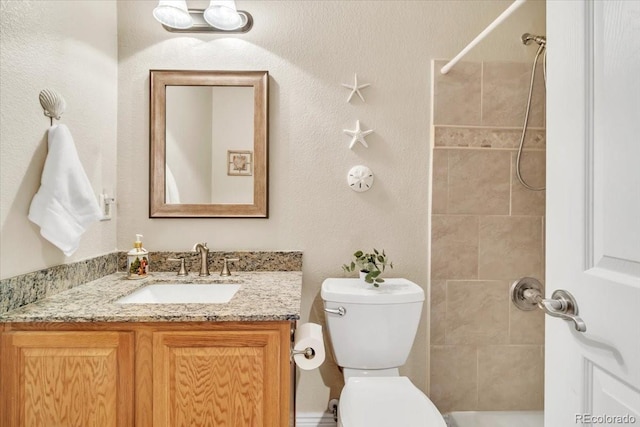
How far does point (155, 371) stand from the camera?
116cm

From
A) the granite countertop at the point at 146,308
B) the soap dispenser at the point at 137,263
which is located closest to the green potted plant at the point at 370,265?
the granite countertop at the point at 146,308

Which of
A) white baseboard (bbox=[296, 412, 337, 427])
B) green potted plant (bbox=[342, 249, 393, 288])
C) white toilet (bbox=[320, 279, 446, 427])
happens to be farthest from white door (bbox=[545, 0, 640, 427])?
white baseboard (bbox=[296, 412, 337, 427])

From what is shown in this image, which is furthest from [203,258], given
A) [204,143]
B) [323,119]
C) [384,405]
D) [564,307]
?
[564,307]

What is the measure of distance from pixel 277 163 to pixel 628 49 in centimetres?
151

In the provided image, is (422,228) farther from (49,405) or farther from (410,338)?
(49,405)

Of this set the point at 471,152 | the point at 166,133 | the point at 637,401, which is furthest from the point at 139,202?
the point at 637,401

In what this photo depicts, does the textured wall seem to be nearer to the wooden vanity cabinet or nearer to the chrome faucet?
the chrome faucet

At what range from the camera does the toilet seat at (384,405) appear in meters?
1.33

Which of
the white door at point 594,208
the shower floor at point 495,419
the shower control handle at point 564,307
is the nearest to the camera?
the white door at point 594,208

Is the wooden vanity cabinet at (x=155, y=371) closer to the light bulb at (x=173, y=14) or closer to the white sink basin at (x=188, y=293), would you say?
the white sink basin at (x=188, y=293)

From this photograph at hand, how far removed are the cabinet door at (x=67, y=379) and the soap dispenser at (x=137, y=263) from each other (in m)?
0.61

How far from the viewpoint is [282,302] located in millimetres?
1314

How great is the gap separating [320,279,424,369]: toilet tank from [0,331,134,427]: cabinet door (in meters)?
0.85

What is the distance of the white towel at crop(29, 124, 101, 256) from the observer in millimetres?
1326
